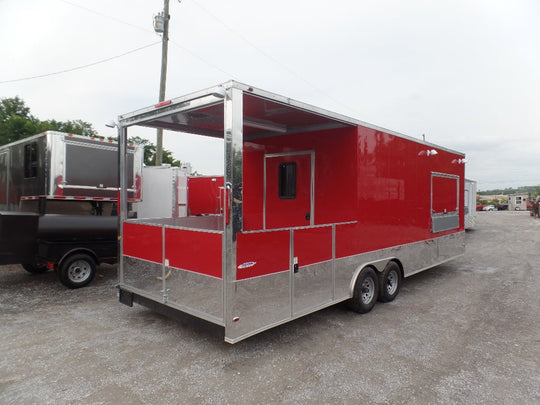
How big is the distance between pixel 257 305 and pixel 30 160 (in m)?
6.49

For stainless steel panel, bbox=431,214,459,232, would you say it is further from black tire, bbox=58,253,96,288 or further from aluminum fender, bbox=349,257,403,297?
black tire, bbox=58,253,96,288

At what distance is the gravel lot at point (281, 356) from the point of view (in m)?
2.94

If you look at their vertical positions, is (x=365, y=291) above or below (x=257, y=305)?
below

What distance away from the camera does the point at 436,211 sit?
22.0 feet

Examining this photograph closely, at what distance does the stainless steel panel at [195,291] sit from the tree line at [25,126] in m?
12.9

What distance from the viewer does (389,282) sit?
552 centimetres

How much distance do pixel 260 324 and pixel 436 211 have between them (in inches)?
188

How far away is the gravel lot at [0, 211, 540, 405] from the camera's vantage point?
294 centimetres

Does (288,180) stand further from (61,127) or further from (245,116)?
(61,127)

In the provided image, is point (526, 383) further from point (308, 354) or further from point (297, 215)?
point (297, 215)

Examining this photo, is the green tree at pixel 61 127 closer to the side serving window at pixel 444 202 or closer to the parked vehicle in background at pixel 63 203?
the parked vehicle in background at pixel 63 203

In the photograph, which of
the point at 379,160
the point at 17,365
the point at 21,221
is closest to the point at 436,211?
the point at 379,160

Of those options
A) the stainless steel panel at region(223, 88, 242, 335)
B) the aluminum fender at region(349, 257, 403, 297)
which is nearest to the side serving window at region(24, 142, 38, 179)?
the stainless steel panel at region(223, 88, 242, 335)

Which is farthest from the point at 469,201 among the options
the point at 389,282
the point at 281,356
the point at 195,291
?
the point at 195,291
